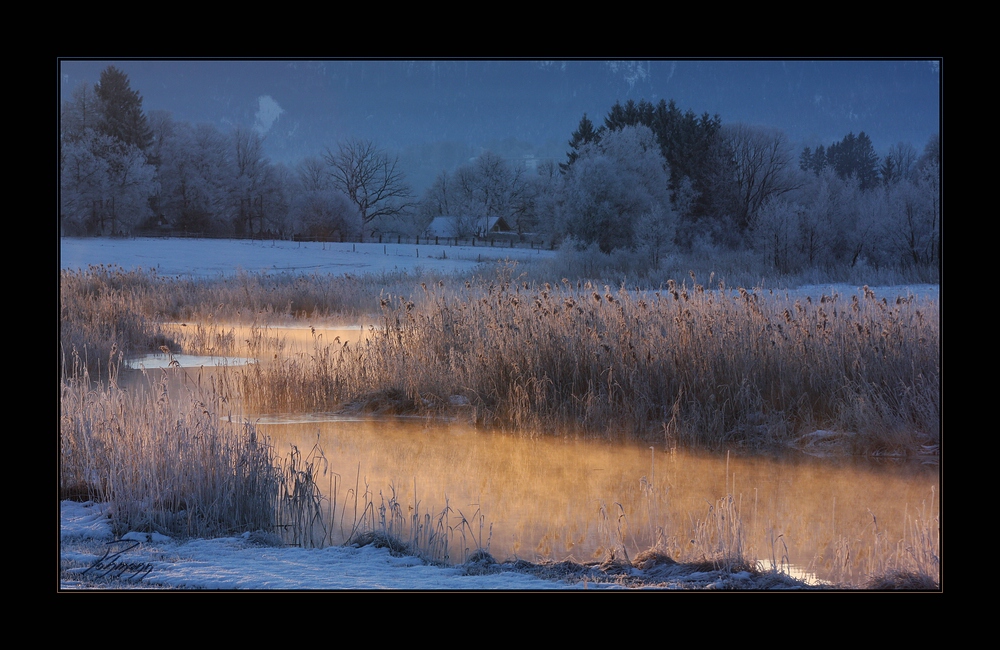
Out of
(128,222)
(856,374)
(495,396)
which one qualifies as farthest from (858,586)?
(128,222)

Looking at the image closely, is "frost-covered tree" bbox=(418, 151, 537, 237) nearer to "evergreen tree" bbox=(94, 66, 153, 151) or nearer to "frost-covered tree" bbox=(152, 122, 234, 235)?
"frost-covered tree" bbox=(152, 122, 234, 235)

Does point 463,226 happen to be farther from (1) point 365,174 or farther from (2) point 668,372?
(2) point 668,372

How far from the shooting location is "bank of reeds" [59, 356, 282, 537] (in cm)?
398

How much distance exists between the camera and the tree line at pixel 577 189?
1792 cm

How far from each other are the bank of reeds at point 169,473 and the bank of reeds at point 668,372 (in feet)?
9.41

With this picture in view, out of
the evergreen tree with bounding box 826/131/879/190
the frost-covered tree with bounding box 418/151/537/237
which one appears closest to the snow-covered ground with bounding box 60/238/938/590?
the evergreen tree with bounding box 826/131/879/190

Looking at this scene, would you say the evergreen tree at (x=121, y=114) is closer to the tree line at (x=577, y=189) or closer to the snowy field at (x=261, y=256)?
the tree line at (x=577, y=189)

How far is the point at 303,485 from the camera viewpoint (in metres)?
4.47

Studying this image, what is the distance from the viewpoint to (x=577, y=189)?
88.7ft

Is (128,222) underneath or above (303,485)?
above

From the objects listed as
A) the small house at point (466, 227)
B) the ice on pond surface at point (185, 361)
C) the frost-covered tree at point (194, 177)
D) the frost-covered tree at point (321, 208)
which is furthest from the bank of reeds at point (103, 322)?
the small house at point (466, 227)

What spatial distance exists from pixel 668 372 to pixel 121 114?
17918mm
